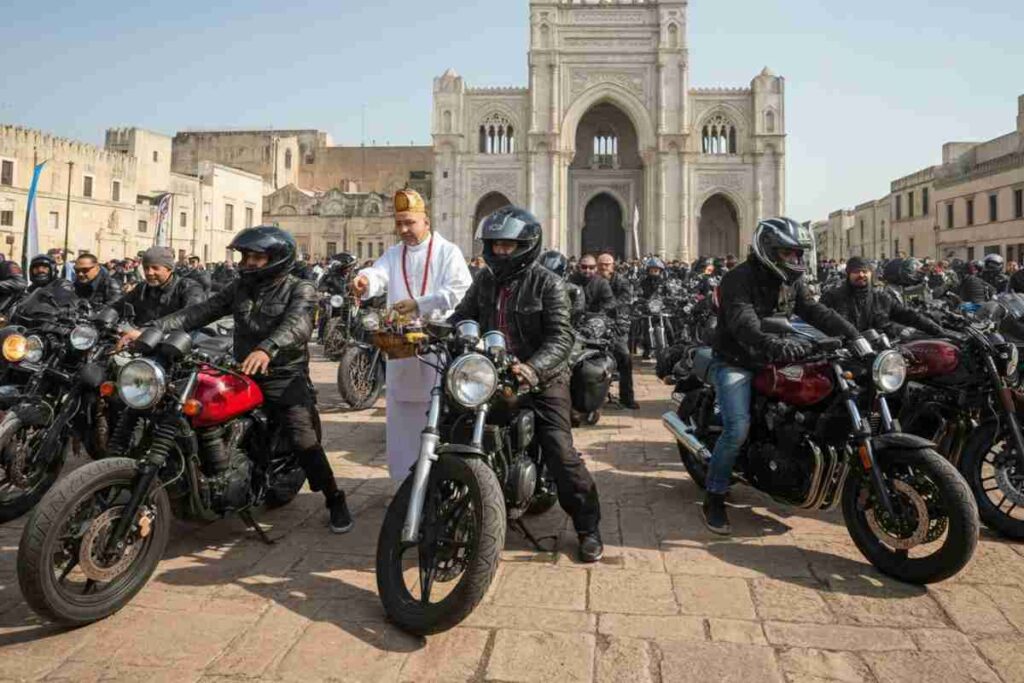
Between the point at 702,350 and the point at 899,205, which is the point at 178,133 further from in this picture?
the point at 702,350

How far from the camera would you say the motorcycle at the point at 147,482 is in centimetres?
249

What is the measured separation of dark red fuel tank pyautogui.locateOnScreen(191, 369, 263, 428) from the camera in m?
3.13

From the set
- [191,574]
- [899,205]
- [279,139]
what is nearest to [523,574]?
[191,574]

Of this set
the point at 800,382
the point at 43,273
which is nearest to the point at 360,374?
the point at 43,273

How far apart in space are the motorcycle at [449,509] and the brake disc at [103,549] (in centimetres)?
Answer: 93

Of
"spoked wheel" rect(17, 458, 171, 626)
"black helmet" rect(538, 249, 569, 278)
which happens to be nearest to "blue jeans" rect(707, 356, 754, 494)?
"spoked wheel" rect(17, 458, 171, 626)

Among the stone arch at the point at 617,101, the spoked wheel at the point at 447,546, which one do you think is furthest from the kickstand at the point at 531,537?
the stone arch at the point at 617,101

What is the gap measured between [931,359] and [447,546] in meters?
2.77

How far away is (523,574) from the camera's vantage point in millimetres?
3133

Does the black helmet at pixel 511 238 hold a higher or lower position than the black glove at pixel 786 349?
higher

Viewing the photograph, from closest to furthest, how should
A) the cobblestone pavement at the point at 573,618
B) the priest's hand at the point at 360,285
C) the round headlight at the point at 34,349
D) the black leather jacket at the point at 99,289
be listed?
the cobblestone pavement at the point at 573,618 < the priest's hand at the point at 360,285 < the round headlight at the point at 34,349 < the black leather jacket at the point at 99,289

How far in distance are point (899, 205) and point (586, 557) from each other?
47360 millimetres

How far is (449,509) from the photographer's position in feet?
8.75

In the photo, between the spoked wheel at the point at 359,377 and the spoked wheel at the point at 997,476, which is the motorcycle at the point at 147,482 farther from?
the spoked wheel at the point at 359,377
